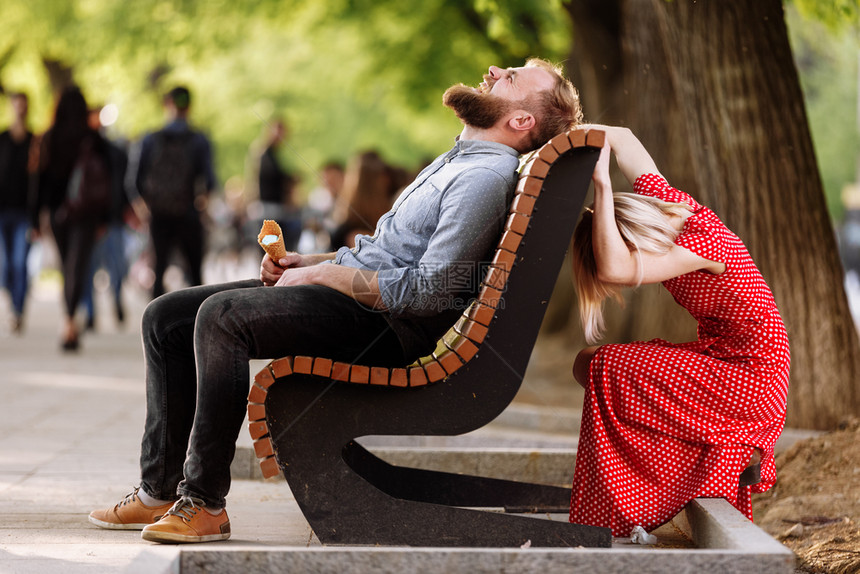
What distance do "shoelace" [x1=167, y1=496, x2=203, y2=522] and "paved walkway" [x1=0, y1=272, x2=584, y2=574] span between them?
5.4 inches

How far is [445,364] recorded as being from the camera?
3.36m

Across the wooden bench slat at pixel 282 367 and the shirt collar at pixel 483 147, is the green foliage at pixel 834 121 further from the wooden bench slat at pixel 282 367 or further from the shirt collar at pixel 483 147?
the wooden bench slat at pixel 282 367

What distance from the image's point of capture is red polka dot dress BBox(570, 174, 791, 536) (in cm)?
363

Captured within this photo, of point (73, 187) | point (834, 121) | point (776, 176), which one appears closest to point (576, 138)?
point (776, 176)

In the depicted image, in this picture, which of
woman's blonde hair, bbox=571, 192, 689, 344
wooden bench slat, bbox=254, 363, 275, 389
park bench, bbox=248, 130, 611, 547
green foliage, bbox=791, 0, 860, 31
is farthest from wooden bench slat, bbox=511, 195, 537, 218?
green foliage, bbox=791, 0, 860, 31

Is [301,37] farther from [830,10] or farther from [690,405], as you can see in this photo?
[690,405]

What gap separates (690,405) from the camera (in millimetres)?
3621

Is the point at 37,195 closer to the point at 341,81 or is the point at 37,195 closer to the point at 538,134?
the point at 538,134

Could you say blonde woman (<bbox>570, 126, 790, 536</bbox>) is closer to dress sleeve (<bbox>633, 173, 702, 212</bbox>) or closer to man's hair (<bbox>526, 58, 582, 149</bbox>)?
dress sleeve (<bbox>633, 173, 702, 212</bbox>)

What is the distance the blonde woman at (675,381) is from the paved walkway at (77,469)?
1.08 metres

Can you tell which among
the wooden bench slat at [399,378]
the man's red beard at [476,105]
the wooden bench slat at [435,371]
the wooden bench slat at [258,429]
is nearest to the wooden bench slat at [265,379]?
the wooden bench slat at [258,429]

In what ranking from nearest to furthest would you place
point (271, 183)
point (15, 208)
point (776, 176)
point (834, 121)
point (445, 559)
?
point (445, 559) < point (776, 176) < point (15, 208) < point (271, 183) < point (834, 121)

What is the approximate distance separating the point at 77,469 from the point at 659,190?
2.98 metres

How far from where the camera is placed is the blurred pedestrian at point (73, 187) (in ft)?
32.3
